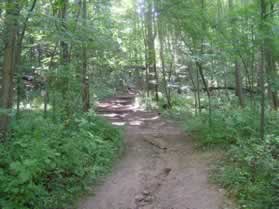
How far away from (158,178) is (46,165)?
8.29ft

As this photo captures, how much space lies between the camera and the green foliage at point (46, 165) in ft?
13.4

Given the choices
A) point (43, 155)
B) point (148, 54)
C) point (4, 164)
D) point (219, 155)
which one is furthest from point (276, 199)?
point (148, 54)

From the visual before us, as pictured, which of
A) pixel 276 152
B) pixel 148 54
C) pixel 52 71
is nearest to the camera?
pixel 276 152

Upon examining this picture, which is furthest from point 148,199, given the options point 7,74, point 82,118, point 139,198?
point 7,74

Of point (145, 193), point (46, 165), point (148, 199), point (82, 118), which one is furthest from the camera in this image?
point (82, 118)

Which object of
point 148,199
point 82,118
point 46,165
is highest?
point 82,118

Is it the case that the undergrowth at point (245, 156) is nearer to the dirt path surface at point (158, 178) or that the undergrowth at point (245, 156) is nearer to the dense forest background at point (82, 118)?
the dense forest background at point (82, 118)

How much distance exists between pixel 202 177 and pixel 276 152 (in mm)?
1639

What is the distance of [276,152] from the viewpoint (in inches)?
231

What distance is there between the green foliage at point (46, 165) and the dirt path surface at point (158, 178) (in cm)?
40

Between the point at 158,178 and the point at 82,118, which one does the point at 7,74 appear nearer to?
the point at 82,118

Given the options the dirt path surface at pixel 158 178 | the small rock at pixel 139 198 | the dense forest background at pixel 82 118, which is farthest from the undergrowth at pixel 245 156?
the small rock at pixel 139 198

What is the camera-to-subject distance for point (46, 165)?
Result: 4.77 meters

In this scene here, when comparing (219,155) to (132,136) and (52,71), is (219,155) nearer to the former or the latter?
(132,136)
